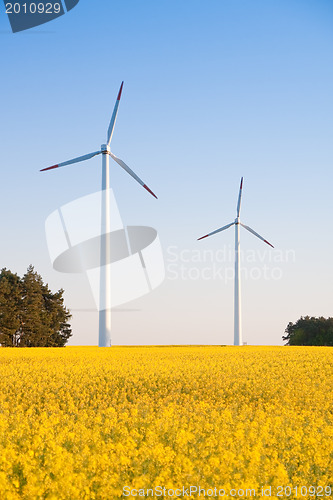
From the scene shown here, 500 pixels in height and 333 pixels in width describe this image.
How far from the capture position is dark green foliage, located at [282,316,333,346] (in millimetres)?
91750

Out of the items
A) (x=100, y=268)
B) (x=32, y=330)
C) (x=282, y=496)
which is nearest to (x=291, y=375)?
(x=282, y=496)

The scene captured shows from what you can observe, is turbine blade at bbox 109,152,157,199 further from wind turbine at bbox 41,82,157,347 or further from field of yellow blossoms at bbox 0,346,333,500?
field of yellow blossoms at bbox 0,346,333,500

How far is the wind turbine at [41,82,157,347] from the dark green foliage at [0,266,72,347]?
37342 millimetres

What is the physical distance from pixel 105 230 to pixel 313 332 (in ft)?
198

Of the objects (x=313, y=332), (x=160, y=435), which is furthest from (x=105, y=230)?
(x=313, y=332)

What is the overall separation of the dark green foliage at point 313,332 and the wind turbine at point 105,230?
55.8m

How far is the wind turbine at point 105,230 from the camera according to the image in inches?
1724

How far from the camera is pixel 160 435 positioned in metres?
11.9

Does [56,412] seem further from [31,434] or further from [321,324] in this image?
[321,324]

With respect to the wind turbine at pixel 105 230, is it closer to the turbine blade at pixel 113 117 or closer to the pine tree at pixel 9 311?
the turbine blade at pixel 113 117

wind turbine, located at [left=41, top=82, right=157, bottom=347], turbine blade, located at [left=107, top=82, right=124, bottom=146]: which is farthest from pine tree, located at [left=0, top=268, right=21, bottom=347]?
turbine blade, located at [left=107, top=82, right=124, bottom=146]

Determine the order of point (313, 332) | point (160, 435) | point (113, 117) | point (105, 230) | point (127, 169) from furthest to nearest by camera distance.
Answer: point (313, 332) → point (113, 117) → point (127, 169) → point (105, 230) → point (160, 435)

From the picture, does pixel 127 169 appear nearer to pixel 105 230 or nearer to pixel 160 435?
pixel 105 230

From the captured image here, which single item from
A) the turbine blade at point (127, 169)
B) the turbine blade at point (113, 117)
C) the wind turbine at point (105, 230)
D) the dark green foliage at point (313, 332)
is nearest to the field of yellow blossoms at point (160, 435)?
the wind turbine at point (105, 230)
